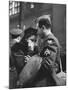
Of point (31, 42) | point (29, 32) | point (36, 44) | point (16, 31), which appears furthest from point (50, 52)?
point (16, 31)

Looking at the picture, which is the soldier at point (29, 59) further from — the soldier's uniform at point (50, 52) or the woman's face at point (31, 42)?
the soldier's uniform at point (50, 52)

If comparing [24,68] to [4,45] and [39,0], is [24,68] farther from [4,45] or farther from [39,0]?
[39,0]

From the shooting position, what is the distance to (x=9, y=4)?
26.1ft

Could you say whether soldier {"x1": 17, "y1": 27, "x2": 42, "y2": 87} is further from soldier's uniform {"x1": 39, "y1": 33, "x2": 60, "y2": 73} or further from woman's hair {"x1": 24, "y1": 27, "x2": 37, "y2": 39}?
soldier's uniform {"x1": 39, "y1": 33, "x2": 60, "y2": 73}

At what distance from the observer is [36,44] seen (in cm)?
827

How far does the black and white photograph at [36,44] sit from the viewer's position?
803 cm

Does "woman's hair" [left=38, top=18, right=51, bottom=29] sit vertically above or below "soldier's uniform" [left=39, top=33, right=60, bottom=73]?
above

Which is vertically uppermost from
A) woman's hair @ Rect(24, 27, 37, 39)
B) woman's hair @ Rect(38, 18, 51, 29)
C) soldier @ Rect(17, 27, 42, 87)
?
woman's hair @ Rect(38, 18, 51, 29)

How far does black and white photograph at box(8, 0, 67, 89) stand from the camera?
26.3ft

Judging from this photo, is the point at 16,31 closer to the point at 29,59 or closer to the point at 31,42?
the point at 31,42

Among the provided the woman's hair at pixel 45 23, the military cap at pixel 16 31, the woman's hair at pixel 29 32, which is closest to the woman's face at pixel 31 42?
the woman's hair at pixel 29 32

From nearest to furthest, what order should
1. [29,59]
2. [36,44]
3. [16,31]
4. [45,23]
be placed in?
[16,31], [29,59], [36,44], [45,23]

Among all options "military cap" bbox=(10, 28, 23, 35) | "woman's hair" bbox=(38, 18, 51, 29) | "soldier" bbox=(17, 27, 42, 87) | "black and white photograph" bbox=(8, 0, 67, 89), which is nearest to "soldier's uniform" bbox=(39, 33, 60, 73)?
"black and white photograph" bbox=(8, 0, 67, 89)

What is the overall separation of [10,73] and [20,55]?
0.67 metres
